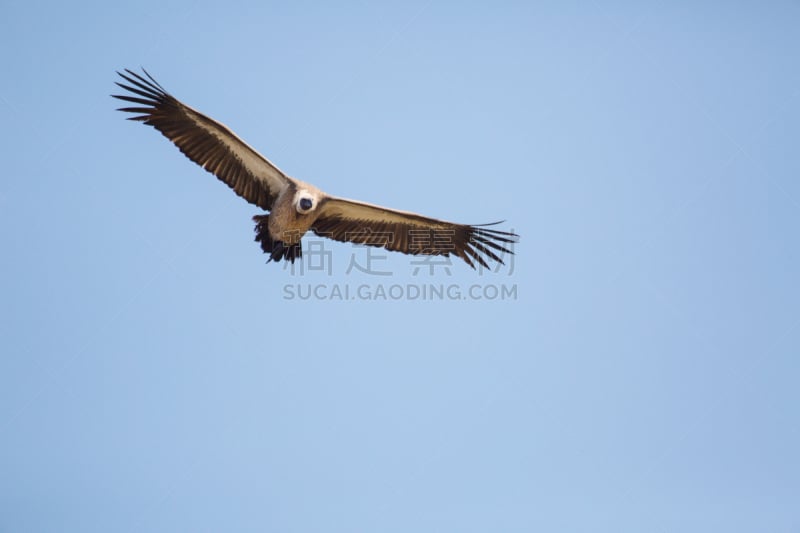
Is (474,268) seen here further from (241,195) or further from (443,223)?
(241,195)

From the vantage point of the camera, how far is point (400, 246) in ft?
55.3

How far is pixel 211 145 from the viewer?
15.9 metres

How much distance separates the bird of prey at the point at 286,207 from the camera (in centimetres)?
1562

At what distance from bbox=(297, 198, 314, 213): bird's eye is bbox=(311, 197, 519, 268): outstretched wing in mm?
728

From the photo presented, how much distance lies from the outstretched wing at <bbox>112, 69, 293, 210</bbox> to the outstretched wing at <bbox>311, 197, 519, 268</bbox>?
102 cm

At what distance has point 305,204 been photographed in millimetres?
15445

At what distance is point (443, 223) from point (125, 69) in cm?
530

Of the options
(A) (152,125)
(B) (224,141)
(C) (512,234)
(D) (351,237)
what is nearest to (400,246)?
(D) (351,237)

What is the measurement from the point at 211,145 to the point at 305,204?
178 centimetres

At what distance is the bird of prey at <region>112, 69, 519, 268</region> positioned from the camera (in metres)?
15.6

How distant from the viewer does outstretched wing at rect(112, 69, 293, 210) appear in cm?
1558

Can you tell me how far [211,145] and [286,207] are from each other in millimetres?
1505

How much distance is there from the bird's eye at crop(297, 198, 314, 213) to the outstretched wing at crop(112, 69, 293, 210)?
0.50 meters

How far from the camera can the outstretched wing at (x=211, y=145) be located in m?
15.6
